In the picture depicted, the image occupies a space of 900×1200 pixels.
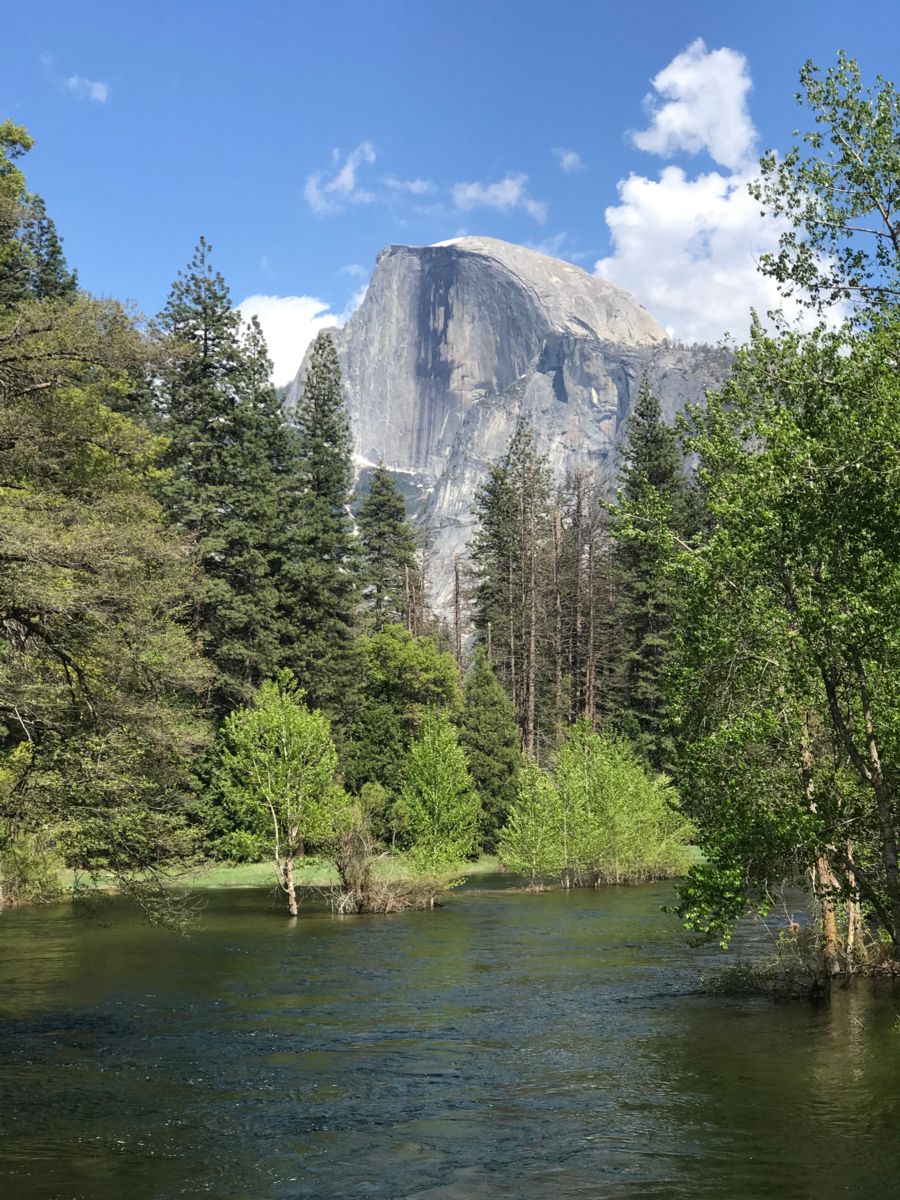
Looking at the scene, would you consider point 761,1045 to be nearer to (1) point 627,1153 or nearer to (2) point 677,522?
(1) point 627,1153

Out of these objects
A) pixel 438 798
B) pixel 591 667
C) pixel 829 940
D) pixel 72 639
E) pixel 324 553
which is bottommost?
pixel 829 940

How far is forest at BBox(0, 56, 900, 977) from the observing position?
48.6 ft

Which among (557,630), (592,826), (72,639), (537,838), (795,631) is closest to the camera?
(795,631)

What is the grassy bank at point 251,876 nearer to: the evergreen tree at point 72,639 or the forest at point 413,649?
the forest at point 413,649

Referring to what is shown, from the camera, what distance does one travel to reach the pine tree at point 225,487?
5297 cm

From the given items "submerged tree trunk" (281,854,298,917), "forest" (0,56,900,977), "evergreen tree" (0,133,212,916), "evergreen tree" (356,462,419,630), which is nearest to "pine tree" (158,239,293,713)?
"forest" (0,56,900,977)

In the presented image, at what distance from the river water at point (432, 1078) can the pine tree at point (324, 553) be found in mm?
28966

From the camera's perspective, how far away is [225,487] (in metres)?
54.2

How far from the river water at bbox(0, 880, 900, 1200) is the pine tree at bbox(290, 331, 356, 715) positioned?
2897cm

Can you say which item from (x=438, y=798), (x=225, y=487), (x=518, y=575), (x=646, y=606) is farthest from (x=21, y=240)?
(x=518, y=575)

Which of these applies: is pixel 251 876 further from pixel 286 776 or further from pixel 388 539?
pixel 388 539

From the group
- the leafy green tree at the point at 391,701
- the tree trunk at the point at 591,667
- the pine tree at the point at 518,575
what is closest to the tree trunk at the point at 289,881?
the leafy green tree at the point at 391,701

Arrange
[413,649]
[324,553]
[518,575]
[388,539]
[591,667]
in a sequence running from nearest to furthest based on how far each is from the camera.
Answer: [413,649], [324,553], [591,667], [518,575], [388,539]

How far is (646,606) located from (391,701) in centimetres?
1743
